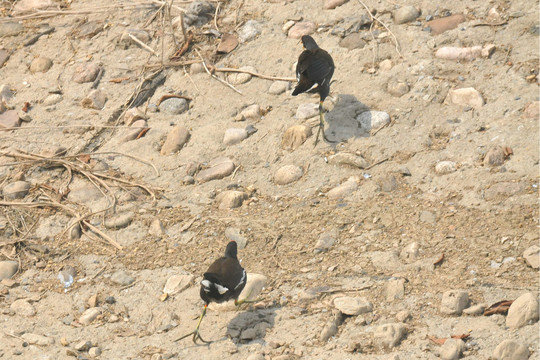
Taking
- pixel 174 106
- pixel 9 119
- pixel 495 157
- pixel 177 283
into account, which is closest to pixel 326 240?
pixel 177 283

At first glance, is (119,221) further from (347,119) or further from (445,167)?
(445,167)

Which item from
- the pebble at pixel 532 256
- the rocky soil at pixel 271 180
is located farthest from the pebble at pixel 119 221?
the pebble at pixel 532 256

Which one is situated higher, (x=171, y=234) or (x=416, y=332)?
(x=416, y=332)

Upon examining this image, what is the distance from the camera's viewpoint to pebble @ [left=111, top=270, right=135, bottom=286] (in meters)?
5.56

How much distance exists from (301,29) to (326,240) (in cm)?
303

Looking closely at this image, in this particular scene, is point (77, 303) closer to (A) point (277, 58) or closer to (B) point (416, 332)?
(B) point (416, 332)

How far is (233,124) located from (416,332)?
321 cm

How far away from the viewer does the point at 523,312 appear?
14.1 feet

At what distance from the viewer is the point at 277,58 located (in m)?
7.65

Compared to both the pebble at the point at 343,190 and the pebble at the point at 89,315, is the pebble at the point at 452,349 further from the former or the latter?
the pebble at the point at 89,315

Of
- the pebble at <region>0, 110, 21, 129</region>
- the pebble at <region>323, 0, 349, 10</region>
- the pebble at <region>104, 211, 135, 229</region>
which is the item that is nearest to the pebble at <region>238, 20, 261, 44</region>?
the pebble at <region>323, 0, 349, 10</region>

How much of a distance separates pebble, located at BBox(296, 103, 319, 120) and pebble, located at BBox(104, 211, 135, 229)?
1822 mm

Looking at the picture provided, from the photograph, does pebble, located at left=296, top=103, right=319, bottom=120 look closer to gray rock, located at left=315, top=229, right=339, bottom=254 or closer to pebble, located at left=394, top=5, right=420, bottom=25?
pebble, located at left=394, top=5, right=420, bottom=25

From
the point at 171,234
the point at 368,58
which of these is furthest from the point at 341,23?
the point at 171,234
